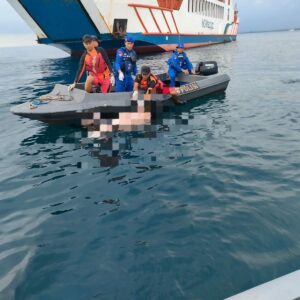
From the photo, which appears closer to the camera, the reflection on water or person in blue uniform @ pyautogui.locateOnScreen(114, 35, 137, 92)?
the reflection on water

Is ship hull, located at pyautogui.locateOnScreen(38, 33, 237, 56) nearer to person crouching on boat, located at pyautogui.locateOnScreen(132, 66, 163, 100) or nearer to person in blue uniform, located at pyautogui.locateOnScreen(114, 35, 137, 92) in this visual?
person in blue uniform, located at pyautogui.locateOnScreen(114, 35, 137, 92)

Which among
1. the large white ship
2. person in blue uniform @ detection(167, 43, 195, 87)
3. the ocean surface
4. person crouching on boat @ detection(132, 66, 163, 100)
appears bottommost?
the ocean surface

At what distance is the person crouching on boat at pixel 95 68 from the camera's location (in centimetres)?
866

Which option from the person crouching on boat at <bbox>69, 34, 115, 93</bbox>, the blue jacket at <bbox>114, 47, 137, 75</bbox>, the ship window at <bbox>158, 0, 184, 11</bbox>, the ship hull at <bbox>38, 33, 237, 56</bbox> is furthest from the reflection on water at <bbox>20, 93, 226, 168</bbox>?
the ship window at <bbox>158, 0, 184, 11</bbox>

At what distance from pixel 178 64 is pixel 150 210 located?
8.22m

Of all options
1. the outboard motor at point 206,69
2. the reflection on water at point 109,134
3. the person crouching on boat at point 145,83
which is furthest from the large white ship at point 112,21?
the reflection on water at point 109,134

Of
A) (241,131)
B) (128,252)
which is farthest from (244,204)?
(241,131)

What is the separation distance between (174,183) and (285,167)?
2039 millimetres

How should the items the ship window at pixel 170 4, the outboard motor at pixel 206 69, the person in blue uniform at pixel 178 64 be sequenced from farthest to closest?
the ship window at pixel 170 4, the outboard motor at pixel 206 69, the person in blue uniform at pixel 178 64

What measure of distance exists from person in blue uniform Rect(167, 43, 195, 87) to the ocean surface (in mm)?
3488

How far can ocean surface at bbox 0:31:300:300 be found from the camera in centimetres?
352

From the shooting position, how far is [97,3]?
22.8 meters

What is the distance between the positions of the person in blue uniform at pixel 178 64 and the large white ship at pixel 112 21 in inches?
496

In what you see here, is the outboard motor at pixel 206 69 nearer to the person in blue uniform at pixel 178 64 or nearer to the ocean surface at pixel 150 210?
the person in blue uniform at pixel 178 64
